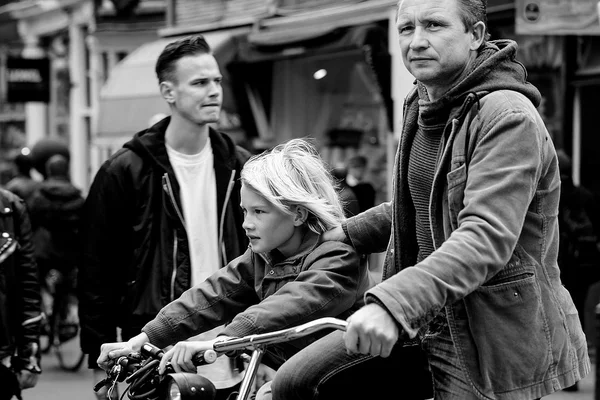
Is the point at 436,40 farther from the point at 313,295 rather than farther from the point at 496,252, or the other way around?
the point at 313,295

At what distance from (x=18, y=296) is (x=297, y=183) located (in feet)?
9.05

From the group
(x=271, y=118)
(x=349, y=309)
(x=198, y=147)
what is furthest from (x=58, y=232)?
(x=349, y=309)

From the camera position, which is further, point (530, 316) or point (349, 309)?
point (349, 309)

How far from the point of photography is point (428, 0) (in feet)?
11.0

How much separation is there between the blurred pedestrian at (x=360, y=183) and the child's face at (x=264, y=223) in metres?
7.72

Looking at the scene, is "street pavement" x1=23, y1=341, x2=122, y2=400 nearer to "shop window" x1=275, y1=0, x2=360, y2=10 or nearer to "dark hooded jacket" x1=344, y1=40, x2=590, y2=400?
"shop window" x1=275, y1=0, x2=360, y2=10

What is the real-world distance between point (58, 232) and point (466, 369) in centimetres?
1044

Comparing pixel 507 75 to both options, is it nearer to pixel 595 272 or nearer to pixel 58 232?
pixel 595 272

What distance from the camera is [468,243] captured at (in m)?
3.04

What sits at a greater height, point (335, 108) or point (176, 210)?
point (176, 210)

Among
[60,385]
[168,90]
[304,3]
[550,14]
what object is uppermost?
[304,3]

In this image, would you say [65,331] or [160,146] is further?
[65,331]

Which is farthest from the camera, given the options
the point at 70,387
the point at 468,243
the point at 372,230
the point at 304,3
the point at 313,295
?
the point at 304,3

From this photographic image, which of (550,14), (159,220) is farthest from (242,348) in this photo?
(550,14)
